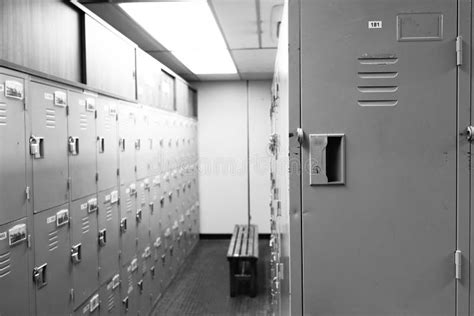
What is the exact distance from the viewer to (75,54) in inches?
107

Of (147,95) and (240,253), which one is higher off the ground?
(147,95)

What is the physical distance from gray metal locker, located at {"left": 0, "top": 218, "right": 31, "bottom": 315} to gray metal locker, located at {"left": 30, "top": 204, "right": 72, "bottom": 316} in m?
0.09

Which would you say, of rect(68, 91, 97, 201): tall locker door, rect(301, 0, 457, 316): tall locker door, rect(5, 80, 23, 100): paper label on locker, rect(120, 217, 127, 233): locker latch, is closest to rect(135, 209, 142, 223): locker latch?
rect(120, 217, 127, 233): locker latch

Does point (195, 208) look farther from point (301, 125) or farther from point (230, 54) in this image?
point (301, 125)

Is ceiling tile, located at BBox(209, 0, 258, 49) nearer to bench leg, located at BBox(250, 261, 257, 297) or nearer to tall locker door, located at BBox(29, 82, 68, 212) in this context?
tall locker door, located at BBox(29, 82, 68, 212)

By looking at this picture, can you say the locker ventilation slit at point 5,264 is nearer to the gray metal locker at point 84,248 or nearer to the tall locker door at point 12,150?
the tall locker door at point 12,150

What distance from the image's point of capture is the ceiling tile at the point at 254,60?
16.6 ft

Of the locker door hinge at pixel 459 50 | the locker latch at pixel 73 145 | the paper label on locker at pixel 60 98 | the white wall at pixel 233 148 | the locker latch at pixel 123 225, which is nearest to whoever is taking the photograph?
the locker door hinge at pixel 459 50

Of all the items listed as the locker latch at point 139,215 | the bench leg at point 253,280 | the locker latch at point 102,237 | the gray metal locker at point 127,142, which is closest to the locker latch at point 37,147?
the locker latch at point 102,237

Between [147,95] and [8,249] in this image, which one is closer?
[8,249]

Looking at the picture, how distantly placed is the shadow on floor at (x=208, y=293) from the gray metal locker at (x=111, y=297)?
1.06m

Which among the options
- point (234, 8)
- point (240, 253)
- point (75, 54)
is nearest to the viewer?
point (75, 54)

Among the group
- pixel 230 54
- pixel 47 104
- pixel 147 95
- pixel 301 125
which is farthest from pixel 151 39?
pixel 301 125

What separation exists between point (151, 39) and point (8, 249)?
3.04 meters
